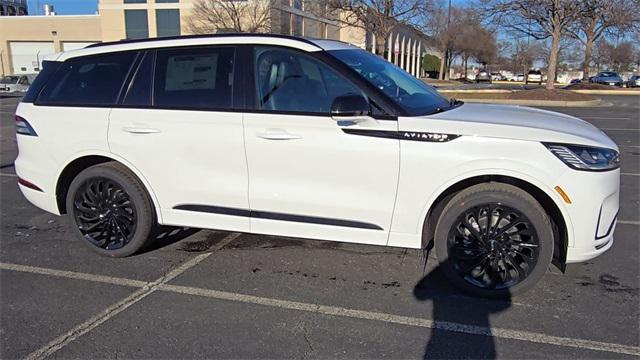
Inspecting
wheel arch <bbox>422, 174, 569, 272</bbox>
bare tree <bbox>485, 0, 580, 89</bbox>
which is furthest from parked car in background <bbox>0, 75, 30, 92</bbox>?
wheel arch <bbox>422, 174, 569, 272</bbox>

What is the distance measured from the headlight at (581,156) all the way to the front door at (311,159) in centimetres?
108

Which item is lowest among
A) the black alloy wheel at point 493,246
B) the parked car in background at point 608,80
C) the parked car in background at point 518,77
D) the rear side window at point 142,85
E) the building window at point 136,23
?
the black alloy wheel at point 493,246

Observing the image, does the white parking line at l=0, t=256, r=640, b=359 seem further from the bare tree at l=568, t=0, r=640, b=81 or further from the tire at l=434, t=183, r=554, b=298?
the bare tree at l=568, t=0, r=640, b=81

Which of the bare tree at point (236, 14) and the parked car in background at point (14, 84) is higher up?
the bare tree at point (236, 14)

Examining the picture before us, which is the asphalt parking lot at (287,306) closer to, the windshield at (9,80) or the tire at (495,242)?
the tire at (495,242)

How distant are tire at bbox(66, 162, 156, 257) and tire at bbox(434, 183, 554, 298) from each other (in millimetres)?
2525

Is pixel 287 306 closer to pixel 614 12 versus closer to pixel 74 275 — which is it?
pixel 74 275

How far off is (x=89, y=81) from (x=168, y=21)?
2253 inches

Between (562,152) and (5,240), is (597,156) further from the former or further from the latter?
(5,240)

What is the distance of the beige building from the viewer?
56.7 m

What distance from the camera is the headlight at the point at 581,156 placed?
3449mm

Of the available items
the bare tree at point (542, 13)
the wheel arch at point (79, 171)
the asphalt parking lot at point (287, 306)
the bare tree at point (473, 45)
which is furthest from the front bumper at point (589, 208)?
the bare tree at point (473, 45)

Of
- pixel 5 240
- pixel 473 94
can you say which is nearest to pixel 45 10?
pixel 473 94

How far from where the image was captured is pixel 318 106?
3914 mm
